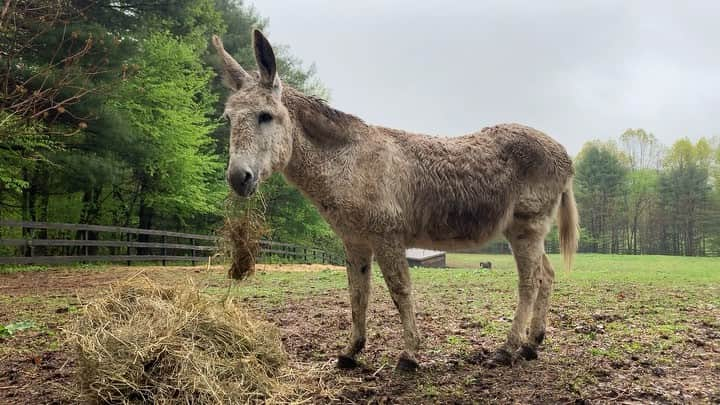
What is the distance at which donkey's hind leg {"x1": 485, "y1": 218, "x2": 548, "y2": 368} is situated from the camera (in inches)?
161

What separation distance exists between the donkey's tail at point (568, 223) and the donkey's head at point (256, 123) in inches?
125

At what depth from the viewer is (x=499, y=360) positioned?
3.87 metres

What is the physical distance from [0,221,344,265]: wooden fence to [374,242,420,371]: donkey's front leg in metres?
3.22

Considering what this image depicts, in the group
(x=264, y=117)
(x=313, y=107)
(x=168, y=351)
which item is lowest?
(x=168, y=351)

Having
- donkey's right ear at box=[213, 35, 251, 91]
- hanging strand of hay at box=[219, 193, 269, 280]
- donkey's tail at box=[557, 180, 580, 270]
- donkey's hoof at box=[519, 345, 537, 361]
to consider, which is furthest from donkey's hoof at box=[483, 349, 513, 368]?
donkey's right ear at box=[213, 35, 251, 91]

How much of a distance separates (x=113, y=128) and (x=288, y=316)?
34.7 ft

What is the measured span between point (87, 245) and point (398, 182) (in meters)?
12.4

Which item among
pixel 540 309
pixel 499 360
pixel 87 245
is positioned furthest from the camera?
Answer: pixel 87 245

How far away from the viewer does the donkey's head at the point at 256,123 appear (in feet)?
10.5

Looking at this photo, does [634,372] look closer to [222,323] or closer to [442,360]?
[442,360]

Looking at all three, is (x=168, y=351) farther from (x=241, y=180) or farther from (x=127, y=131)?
(x=127, y=131)

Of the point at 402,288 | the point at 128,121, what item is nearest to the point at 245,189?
the point at 402,288

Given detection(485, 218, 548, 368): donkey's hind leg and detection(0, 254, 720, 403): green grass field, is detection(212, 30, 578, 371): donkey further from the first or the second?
detection(0, 254, 720, 403): green grass field

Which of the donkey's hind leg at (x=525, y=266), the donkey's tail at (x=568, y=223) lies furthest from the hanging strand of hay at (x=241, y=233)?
the donkey's tail at (x=568, y=223)
